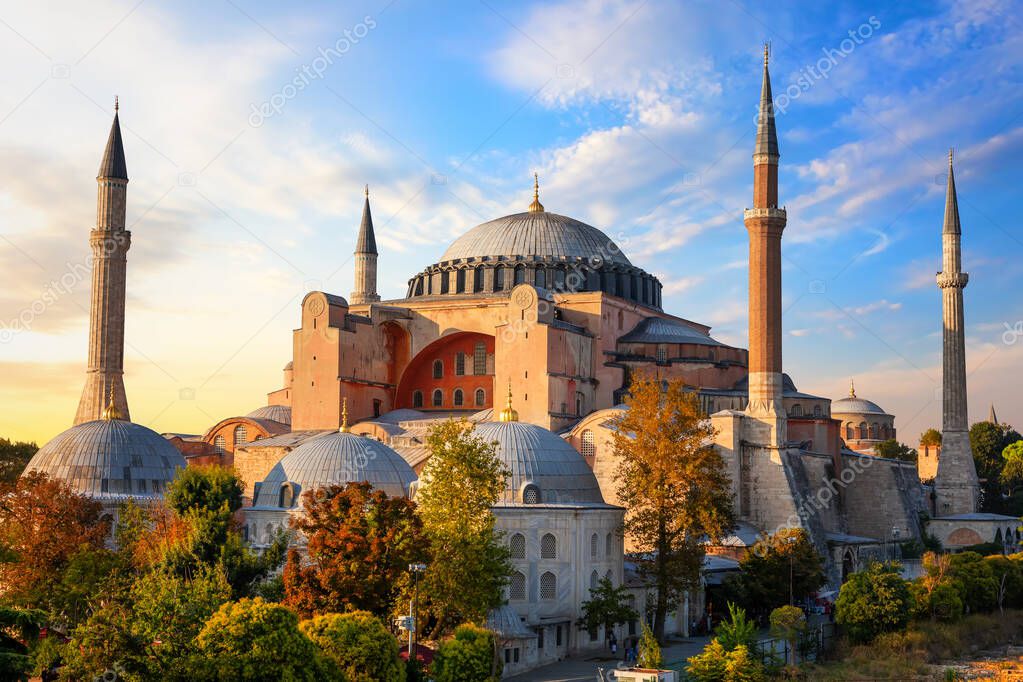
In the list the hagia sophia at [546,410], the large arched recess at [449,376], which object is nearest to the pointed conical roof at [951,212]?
the hagia sophia at [546,410]

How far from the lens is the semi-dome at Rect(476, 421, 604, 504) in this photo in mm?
26531

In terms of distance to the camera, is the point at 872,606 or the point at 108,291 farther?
the point at 108,291

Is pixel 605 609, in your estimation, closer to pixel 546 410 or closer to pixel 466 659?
pixel 466 659

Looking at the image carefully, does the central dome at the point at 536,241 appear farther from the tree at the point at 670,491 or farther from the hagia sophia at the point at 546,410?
the tree at the point at 670,491

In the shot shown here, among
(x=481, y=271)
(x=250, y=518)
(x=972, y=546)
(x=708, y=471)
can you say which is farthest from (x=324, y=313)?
(x=972, y=546)

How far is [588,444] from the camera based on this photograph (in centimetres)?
3519

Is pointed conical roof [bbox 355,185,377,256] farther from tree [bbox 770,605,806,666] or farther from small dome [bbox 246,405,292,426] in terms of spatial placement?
tree [bbox 770,605,806,666]

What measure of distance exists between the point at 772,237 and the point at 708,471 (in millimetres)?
11659

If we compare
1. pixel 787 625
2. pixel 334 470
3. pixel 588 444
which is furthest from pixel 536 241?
pixel 787 625

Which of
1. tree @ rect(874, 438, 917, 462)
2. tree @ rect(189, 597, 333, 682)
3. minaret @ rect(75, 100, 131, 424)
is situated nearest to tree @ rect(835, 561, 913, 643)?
tree @ rect(189, 597, 333, 682)

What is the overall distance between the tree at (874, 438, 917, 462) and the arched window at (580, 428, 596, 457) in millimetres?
26550

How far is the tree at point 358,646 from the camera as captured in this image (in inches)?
725

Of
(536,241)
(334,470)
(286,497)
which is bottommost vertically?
(286,497)

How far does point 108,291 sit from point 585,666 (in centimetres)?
2142
